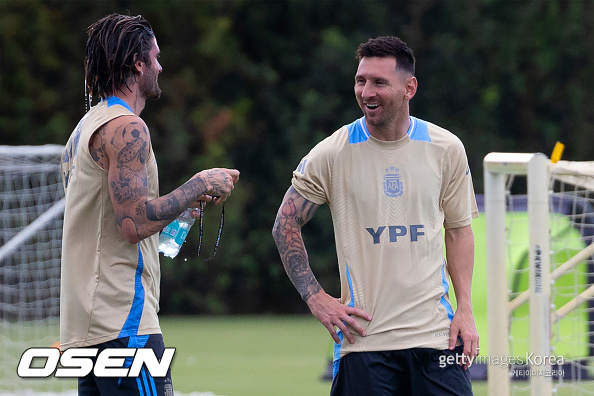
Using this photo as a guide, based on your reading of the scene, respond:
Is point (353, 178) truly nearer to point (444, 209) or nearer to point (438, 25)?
point (444, 209)

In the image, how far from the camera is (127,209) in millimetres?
2990

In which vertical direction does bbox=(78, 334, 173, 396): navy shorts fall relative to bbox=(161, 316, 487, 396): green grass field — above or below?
above

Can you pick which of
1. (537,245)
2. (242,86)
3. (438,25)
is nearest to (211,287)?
(242,86)

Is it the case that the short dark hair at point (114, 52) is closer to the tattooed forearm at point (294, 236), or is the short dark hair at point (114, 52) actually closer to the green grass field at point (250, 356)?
the tattooed forearm at point (294, 236)

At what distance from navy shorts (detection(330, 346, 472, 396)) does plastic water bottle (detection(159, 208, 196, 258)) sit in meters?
0.79

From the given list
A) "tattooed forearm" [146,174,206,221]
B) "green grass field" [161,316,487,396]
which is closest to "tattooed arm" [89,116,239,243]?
"tattooed forearm" [146,174,206,221]

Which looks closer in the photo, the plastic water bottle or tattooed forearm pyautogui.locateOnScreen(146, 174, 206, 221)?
tattooed forearm pyautogui.locateOnScreen(146, 174, 206, 221)

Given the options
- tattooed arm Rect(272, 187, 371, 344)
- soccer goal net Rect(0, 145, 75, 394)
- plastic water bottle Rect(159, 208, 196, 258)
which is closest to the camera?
tattooed arm Rect(272, 187, 371, 344)

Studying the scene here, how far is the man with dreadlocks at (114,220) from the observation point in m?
3.01

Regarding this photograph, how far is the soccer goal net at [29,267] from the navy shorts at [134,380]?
6.34 meters

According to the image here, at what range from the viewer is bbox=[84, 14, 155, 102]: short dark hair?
3133 mm

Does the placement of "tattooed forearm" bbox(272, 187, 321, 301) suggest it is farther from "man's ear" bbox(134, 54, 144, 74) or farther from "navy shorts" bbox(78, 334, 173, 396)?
Result: "man's ear" bbox(134, 54, 144, 74)

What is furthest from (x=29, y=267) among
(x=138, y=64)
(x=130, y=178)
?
(x=130, y=178)

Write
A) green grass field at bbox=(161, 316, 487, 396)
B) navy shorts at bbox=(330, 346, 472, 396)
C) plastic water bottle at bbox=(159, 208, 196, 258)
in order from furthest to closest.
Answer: green grass field at bbox=(161, 316, 487, 396), plastic water bottle at bbox=(159, 208, 196, 258), navy shorts at bbox=(330, 346, 472, 396)
